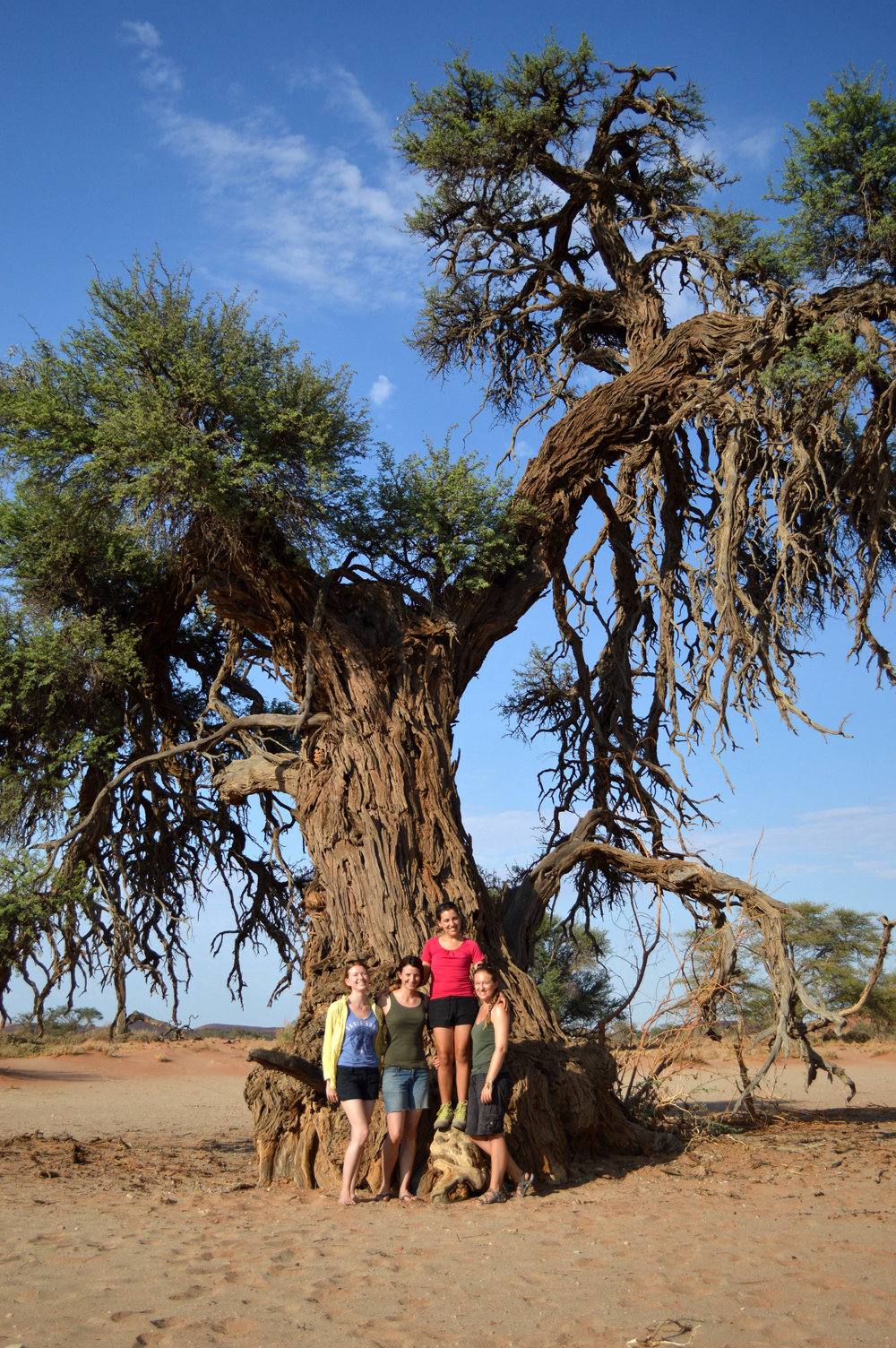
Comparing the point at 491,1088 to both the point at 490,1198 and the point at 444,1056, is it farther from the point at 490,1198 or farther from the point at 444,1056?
the point at 490,1198

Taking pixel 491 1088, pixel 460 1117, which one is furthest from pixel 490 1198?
pixel 491 1088

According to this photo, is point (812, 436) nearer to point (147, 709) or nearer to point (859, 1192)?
point (859, 1192)

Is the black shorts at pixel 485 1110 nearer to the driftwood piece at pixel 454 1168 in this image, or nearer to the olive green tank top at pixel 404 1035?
the driftwood piece at pixel 454 1168

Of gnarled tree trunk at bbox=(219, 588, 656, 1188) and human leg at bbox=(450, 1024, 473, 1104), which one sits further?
gnarled tree trunk at bbox=(219, 588, 656, 1188)

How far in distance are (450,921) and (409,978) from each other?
0.52m

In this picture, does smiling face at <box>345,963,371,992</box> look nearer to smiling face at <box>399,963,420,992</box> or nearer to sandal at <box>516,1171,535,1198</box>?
smiling face at <box>399,963,420,992</box>

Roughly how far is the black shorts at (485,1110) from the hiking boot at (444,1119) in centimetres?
19

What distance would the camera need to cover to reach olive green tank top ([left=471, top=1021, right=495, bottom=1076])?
6.33 metres

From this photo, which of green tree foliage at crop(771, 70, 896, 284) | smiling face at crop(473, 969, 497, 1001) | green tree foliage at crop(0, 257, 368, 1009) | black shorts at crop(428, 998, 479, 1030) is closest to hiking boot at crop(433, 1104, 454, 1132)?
black shorts at crop(428, 998, 479, 1030)

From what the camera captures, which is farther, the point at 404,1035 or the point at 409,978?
the point at 409,978

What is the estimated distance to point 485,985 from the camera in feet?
21.1

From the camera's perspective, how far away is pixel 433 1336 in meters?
3.68

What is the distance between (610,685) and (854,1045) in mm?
16075

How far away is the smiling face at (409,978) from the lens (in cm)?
645
